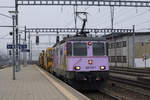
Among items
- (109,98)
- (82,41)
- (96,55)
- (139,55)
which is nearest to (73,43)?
(82,41)

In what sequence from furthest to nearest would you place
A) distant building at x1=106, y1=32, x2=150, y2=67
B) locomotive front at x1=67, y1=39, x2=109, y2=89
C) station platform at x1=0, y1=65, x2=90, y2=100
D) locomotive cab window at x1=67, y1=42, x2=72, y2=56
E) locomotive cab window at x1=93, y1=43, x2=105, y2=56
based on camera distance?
1. distant building at x1=106, y1=32, x2=150, y2=67
2. locomotive cab window at x1=93, y1=43, x2=105, y2=56
3. locomotive cab window at x1=67, y1=42, x2=72, y2=56
4. locomotive front at x1=67, y1=39, x2=109, y2=89
5. station platform at x1=0, y1=65, x2=90, y2=100

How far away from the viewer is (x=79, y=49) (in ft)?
44.5

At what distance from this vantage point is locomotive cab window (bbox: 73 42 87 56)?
1350 cm

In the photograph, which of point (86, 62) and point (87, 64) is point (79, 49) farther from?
point (87, 64)

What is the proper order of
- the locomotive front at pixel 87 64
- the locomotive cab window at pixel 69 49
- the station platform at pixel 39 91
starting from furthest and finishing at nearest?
1. the locomotive cab window at pixel 69 49
2. the locomotive front at pixel 87 64
3. the station platform at pixel 39 91

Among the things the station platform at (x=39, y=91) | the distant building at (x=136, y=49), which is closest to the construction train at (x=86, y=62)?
the station platform at (x=39, y=91)

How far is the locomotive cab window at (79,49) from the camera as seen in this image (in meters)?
13.5

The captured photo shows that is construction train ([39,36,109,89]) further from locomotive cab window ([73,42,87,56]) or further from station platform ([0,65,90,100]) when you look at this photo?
station platform ([0,65,90,100])

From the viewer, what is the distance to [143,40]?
4644 centimetres

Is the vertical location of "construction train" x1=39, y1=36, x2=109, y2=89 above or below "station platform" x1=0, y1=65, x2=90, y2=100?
above

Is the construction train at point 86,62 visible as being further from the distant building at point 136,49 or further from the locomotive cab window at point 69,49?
the distant building at point 136,49

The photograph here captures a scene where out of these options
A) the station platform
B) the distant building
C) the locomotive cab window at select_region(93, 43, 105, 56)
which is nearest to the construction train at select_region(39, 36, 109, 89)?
the locomotive cab window at select_region(93, 43, 105, 56)

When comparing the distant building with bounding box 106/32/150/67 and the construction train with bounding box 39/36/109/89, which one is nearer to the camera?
the construction train with bounding box 39/36/109/89

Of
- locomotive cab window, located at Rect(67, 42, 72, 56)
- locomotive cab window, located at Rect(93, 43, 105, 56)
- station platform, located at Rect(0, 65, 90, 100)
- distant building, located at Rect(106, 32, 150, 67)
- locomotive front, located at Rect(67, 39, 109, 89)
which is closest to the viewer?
station platform, located at Rect(0, 65, 90, 100)
